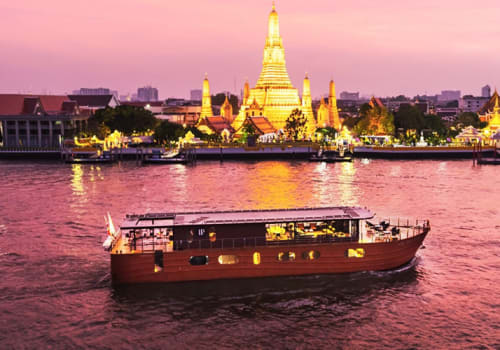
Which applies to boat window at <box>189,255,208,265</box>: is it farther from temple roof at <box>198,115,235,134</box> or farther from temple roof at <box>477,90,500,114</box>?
temple roof at <box>477,90,500,114</box>

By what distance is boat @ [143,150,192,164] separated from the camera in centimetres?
7681

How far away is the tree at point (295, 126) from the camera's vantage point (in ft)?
320

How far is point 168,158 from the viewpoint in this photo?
78625mm

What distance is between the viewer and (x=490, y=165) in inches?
2847

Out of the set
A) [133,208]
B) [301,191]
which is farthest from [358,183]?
[133,208]

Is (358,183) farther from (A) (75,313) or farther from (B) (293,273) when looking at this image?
(A) (75,313)

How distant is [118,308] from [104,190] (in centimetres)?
2930

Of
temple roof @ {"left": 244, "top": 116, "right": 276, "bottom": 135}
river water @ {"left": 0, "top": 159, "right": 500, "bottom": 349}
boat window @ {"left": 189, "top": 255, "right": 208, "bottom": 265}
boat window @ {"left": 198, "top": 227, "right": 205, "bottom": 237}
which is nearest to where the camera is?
river water @ {"left": 0, "top": 159, "right": 500, "bottom": 349}

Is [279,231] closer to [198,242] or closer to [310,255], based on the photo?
[310,255]

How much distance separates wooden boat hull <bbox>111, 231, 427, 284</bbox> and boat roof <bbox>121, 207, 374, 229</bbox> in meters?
1.16

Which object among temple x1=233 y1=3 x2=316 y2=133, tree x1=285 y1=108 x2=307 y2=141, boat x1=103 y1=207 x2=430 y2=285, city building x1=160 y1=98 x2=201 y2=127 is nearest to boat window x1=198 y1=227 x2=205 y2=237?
boat x1=103 y1=207 x2=430 y2=285

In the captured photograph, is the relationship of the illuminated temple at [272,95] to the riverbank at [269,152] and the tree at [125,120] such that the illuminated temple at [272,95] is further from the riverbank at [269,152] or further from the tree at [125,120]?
the riverbank at [269,152]

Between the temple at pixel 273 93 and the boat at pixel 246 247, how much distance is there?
271 feet

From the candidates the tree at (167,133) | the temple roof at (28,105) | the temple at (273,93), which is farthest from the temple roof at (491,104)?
the temple roof at (28,105)
